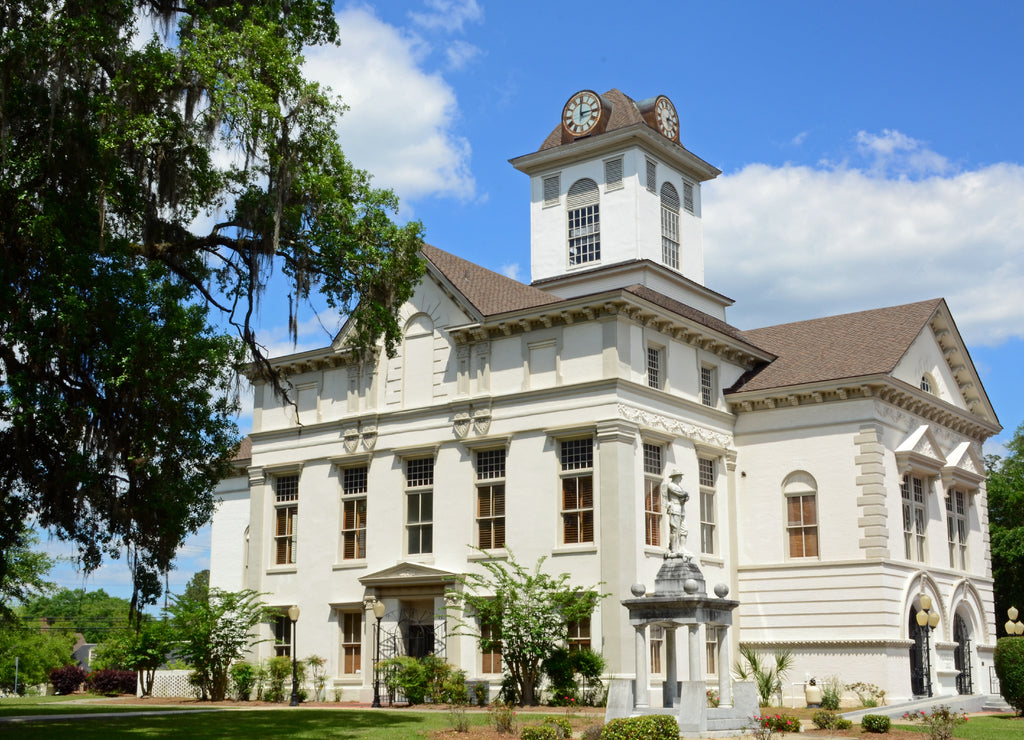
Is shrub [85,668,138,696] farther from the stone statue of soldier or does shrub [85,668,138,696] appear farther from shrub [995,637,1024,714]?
shrub [995,637,1024,714]

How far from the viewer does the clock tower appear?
4103 centimetres

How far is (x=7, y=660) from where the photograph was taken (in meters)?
65.5

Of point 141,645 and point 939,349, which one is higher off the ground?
point 939,349

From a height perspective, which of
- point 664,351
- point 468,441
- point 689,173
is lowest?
point 468,441

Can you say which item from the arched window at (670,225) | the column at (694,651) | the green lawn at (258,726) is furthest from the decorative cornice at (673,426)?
the column at (694,651)

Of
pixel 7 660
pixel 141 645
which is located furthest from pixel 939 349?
pixel 7 660

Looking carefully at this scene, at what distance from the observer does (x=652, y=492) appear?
33344 mm

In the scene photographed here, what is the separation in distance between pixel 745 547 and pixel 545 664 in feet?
29.7

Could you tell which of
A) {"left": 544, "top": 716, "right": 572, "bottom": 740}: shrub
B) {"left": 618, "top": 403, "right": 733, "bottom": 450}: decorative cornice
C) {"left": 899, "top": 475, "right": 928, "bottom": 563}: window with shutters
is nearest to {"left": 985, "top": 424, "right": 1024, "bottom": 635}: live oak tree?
{"left": 899, "top": 475, "right": 928, "bottom": 563}: window with shutters

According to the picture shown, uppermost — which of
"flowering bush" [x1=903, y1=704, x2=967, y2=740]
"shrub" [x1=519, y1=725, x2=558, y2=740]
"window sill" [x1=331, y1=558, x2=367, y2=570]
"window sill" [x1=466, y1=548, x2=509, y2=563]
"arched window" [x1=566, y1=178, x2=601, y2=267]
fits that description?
"arched window" [x1=566, y1=178, x2=601, y2=267]

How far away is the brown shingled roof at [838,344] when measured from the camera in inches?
1432

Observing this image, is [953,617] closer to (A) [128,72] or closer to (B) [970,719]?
(B) [970,719]

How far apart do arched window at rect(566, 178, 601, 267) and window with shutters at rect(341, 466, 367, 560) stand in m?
11.2

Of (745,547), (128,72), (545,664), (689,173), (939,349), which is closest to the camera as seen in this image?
(128,72)
